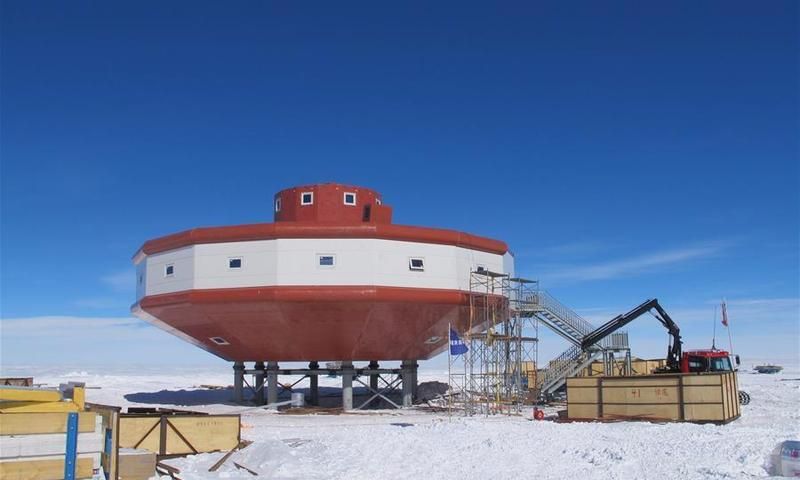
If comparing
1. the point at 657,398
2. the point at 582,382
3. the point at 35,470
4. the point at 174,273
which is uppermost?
the point at 174,273

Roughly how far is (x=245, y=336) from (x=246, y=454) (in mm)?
15102

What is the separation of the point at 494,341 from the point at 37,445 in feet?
89.4

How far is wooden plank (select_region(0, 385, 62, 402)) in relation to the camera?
1149 centimetres

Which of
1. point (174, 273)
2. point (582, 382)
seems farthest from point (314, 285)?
point (582, 382)

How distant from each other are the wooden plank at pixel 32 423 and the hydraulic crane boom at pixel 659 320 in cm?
3099

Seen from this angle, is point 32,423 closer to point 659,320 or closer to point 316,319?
point 316,319

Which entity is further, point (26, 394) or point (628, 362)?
point (628, 362)

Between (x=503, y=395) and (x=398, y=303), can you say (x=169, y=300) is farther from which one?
(x=503, y=395)

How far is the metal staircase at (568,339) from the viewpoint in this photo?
38.7m

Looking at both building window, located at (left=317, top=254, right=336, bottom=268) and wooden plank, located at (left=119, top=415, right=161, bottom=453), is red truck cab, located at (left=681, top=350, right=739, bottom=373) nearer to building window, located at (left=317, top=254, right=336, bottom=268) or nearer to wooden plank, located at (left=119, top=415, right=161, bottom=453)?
building window, located at (left=317, top=254, right=336, bottom=268)

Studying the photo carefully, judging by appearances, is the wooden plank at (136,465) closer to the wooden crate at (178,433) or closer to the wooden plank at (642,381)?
the wooden crate at (178,433)

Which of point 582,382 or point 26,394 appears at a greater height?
point 26,394

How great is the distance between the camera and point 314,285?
32812 millimetres

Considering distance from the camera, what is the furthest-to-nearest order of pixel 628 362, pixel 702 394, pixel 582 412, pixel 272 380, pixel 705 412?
pixel 628 362 < pixel 272 380 < pixel 582 412 < pixel 702 394 < pixel 705 412
